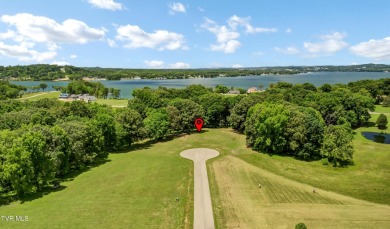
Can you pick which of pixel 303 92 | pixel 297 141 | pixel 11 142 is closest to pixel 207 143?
pixel 297 141

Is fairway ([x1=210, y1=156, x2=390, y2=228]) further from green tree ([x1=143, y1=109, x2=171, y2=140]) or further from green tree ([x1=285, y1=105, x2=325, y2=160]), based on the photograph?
green tree ([x1=143, y1=109, x2=171, y2=140])

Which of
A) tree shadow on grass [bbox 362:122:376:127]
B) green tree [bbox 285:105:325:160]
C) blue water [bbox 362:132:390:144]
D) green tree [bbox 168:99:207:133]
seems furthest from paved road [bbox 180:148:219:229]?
tree shadow on grass [bbox 362:122:376:127]

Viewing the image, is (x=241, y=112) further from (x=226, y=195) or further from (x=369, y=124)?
(x=369, y=124)

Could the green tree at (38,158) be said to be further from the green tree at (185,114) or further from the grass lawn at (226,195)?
the green tree at (185,114)

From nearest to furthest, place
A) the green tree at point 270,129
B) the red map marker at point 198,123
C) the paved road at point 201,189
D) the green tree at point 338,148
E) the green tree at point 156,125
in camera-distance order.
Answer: the paved road at point 201,189, the green tree at point 338,148, the green tree at point 270,129, the green tree at point 156,125, the red map marker at point 198,123

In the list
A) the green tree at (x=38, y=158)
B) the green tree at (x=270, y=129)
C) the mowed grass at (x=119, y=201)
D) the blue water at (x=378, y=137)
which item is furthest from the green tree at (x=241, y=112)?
the green tree at (x=38, y=158)
